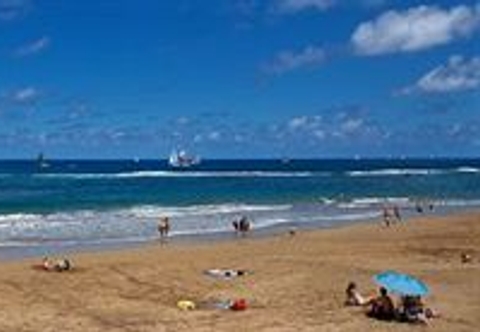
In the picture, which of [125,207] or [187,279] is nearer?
[187,279]

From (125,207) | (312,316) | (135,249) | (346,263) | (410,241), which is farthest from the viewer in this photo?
(125,207)

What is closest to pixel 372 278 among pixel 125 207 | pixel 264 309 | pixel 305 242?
pixel 264 309

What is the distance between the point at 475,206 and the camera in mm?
70062

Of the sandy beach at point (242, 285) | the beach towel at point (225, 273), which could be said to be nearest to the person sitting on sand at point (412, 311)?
the sandy beach at point (242, 285)

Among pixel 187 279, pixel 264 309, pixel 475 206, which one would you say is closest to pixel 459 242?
pixel 187 279

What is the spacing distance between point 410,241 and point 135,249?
1087cm

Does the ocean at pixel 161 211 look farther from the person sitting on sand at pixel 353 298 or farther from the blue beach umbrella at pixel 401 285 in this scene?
the blue beach umbrella at pixel 401 285

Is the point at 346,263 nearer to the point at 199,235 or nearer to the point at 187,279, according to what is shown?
the point at 187,279

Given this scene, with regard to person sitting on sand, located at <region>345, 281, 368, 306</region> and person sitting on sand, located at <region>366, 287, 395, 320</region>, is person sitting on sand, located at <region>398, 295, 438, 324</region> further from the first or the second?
person sitting on sand, located at <region>345, 281, 368, 306</region>

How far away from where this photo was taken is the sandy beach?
2248 cm

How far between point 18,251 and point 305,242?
35.8ft

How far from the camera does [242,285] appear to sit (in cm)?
2800

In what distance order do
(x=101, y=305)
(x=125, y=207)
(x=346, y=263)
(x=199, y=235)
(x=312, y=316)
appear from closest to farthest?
(x=312, y=316) < (x=101, y=305) < (x=346, y=263) < (x=199, y=235) < (x=125, y=207)

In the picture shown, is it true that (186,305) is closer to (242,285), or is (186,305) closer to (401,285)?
(242,285)
